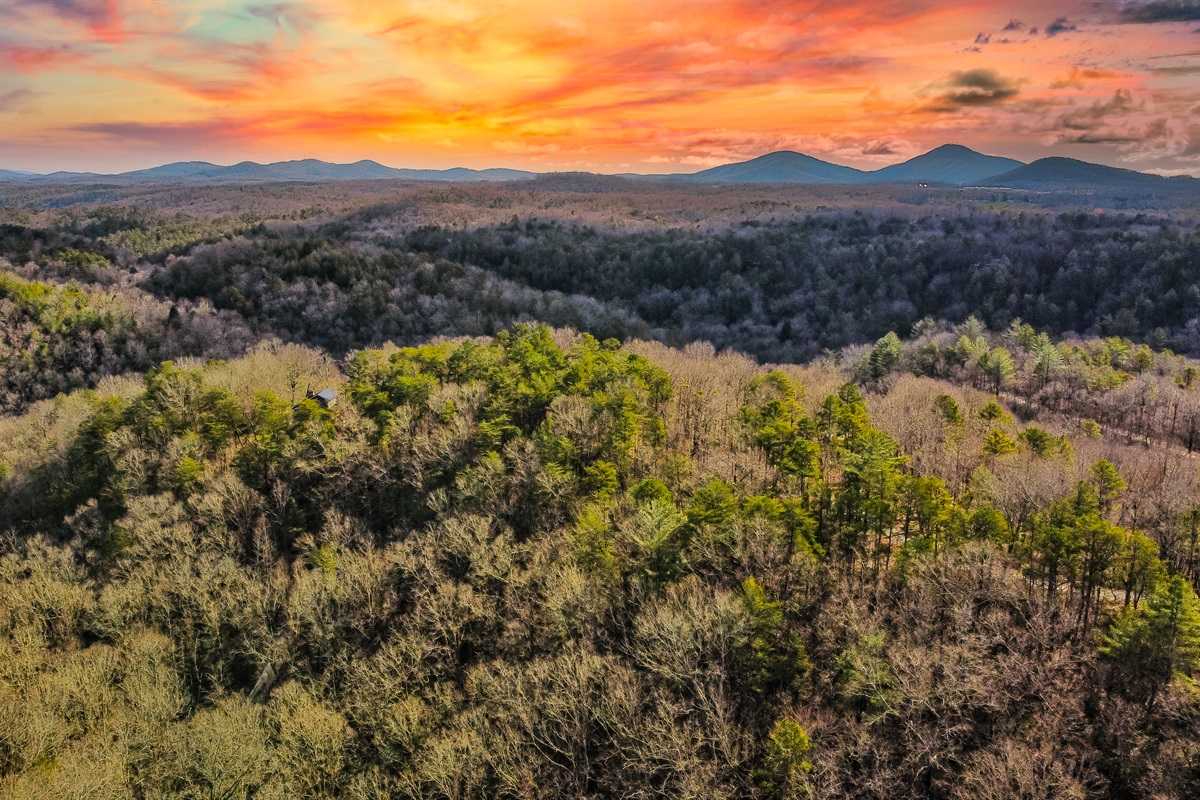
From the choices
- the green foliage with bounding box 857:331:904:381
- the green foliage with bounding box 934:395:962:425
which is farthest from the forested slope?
the green foliage with bounding box 857:331:904:381

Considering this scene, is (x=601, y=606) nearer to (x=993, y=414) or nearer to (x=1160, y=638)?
(x=1160, y=638)

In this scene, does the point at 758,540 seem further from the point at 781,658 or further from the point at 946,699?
the point at 946,699

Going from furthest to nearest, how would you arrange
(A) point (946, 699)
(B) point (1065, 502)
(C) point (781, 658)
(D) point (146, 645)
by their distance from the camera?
(D) point (146, 645)
(B) point (1065, 502)
(C) point (781, 658)
(A) point (946, 699)

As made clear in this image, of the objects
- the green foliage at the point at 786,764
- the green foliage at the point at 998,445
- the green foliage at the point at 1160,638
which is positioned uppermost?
the green foliage at the point at 998,445

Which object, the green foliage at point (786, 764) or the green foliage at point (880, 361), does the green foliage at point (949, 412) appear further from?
the green foliage at point (880, 361)

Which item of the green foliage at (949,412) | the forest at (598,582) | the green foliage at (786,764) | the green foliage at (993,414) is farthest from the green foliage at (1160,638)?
the green foliage at (993,414)

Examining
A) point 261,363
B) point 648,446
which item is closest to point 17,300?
point 261,363
